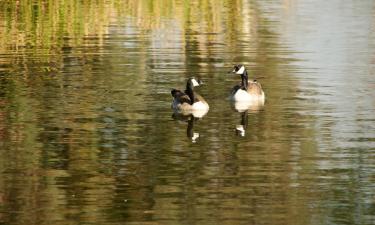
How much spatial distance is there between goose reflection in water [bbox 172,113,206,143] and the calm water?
0.04 metres

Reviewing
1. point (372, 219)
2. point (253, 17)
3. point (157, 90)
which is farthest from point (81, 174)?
point (253, 17)

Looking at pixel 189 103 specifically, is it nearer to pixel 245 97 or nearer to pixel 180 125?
pixel 245 97

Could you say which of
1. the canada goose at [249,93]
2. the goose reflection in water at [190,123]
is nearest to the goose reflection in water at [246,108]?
the canada goose at [249,93]

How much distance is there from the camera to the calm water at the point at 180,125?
20188 mm

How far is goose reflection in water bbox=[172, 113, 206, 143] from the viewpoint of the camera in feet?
87.9

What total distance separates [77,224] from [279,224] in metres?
2.78

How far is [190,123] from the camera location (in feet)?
95.5

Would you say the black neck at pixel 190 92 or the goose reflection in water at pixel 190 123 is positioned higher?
the black neck at pixel 190 92

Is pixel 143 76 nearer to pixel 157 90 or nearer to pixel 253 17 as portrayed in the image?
pixel 157 90

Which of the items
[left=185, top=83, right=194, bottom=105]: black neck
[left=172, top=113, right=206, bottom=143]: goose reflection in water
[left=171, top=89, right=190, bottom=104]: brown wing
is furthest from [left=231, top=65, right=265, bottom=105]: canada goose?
[left=172, top=113, right=206, bottom=143]: goose reflection in water

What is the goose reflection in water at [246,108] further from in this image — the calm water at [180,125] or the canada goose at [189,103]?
the canada goose at [189,103]

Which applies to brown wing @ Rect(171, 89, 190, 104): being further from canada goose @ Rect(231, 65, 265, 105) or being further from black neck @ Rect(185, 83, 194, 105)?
canada goose @ Rect(231, 65, 265, 105)

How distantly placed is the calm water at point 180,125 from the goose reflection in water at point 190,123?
4 cm

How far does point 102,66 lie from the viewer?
127 ft
